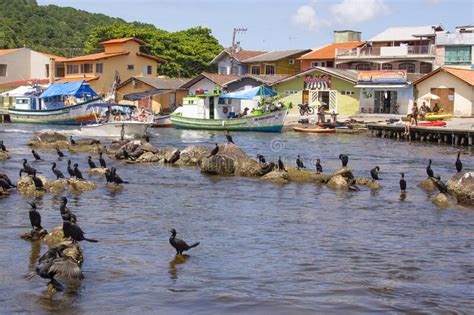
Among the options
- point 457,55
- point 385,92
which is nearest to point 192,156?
point 385,92

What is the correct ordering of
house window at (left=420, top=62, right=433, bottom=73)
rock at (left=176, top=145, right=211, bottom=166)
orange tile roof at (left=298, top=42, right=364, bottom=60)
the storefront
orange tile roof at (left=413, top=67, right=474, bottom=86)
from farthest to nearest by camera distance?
orange tile roof at (left=298, top=42, right=364, bottom=60)
house window at (left=420, top=62, right=433, bottom=73)
the storefront
orange tile roof at (left=413, top=67, right=474, bottom=86)
rock at (left=176, top=145, right=211, bottom=166)

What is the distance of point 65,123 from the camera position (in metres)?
57.7

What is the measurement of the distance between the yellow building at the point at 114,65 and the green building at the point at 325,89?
1538 cm

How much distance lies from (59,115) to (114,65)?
43.1 ft

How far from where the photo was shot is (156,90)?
63938mm

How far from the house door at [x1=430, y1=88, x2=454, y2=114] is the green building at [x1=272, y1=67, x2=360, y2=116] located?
7.41 m

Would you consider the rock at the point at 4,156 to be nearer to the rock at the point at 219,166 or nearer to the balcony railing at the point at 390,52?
the rock at the point at 219,166

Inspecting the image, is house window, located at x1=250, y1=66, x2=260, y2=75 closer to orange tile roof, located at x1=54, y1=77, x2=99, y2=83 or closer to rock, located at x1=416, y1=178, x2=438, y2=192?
orange tile roof, located at x1=54, y1=77, x2=99, y2=83

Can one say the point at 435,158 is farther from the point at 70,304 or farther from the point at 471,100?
the point at 70,304

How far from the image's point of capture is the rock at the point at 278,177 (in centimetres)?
2542

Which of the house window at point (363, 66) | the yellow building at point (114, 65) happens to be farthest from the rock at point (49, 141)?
the house window at point (363, 66)

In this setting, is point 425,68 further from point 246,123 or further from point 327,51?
point 246,123

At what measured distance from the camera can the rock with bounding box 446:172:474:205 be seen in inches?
832

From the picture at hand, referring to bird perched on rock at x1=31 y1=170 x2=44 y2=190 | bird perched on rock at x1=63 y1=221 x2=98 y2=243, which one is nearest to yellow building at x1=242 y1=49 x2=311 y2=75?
bird perched on rock at x1=31 y1=170 x2=44 y2=190
